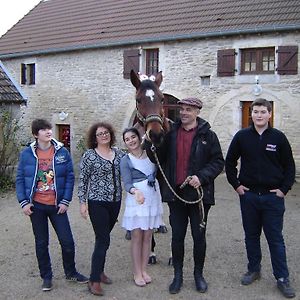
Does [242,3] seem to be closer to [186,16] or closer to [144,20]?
[186,16]

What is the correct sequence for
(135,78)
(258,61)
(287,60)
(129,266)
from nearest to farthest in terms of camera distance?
1. (135,78)
2. (129,266)
3. (287,60)
4. (258,61)

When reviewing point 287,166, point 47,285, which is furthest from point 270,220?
point 47,285

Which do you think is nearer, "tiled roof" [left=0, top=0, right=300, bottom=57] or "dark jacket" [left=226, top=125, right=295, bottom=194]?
"dark jacket" [left=226, top=125, right=295, bottom=194]

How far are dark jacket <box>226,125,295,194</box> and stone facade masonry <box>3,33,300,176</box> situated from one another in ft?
29.3

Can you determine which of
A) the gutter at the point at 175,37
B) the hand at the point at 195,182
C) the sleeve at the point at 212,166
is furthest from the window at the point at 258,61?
the hand at the point at 195,182

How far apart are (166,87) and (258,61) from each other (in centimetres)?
322

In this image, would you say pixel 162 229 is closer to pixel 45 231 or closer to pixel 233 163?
pixel 233 163

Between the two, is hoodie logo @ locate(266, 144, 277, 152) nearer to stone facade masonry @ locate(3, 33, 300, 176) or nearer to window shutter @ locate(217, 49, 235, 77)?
stone facade masonry @ locate(3, 33, 300, 176)

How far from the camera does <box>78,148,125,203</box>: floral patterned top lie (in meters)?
4.09

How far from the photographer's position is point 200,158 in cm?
400

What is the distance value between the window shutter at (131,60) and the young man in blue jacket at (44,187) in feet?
36.7

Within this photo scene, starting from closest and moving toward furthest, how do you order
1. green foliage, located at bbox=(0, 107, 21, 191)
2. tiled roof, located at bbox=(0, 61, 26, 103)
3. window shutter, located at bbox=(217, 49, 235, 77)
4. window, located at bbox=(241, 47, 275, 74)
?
1. green foliage, located at bbox=(0, 107, 21, 191)
2. tiled roof, located at bbox=(0, 61, 26, 103)
3. window, located at bbox=(241, 47, 275, 74)
4. window shutter, located at bbox=(217, 49, 235, 77)

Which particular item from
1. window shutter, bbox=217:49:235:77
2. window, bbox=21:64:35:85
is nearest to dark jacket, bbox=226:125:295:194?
window shutter, bbox=217:49:235:77

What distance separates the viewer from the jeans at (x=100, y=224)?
407 cm
